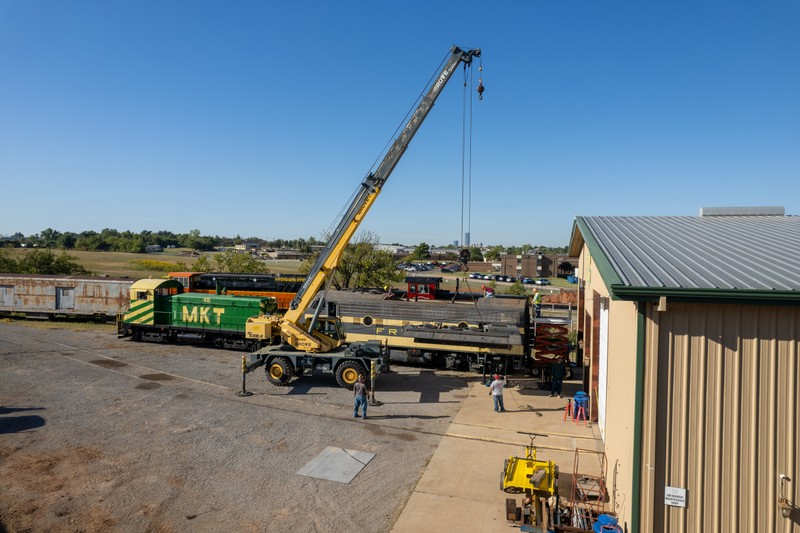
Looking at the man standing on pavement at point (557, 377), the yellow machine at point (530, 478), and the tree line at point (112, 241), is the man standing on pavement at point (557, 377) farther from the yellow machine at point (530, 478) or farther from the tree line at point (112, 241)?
the tree line at point (112, 241)

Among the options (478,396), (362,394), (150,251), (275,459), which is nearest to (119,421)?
(275,459)

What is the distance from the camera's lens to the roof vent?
16688mm

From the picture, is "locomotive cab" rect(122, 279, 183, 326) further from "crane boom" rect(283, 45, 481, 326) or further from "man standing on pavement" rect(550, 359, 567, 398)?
"man standing on pavement" rect(550, 359, 567, 398)

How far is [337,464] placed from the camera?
39.1 ft

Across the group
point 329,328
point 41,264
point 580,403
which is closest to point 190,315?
point 329,328

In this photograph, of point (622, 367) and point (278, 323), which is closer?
point (622, 367)

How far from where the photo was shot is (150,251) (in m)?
125

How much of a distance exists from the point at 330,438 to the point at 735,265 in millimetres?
10300

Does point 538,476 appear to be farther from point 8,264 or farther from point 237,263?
point 8,264

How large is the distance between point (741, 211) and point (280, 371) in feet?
56.0

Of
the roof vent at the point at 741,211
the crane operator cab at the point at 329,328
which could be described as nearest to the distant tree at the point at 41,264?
the crane operator cab at the point at 329,328

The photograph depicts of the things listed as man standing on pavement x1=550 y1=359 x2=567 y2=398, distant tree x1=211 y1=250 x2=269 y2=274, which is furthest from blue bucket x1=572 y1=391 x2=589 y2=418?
distant tree x1=211 y1=250 x2=269 y2=274

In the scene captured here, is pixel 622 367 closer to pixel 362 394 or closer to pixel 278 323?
pixel 362 394

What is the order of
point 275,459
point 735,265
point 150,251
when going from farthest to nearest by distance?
point 150,251 < point 275,459 < point 735,265
